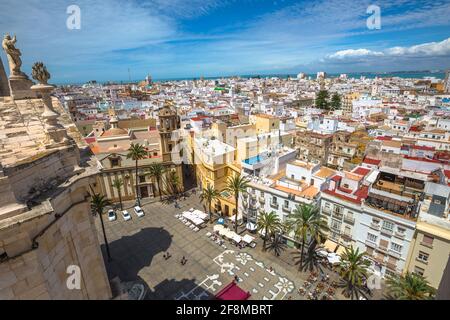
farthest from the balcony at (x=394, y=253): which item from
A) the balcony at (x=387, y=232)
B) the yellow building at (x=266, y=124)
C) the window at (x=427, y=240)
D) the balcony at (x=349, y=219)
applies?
the yellow building at (x=266, y=124)

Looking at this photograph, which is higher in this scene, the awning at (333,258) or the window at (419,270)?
the window at (419,270)

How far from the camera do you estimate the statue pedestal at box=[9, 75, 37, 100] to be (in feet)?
34.5

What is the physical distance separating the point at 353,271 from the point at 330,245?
6.40 metres

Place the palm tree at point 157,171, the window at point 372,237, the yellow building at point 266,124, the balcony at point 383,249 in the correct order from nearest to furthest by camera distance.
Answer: the balcony at point 383,249 → the window at point 372,237 → the palm tree at point 157,171 → the yellow building at point 266,124

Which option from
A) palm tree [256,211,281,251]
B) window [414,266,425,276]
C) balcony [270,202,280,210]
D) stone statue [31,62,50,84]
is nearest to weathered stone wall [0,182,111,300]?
stone statue [31,62,50,84]

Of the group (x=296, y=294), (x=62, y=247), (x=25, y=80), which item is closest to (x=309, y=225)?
(x=296, y=294)

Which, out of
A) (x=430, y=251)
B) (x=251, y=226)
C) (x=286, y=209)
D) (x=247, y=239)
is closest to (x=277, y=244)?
(x=247, y=239)

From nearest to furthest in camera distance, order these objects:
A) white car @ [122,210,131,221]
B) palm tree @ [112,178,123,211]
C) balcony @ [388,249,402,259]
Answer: balcony @ [388,249,402,259] < white car @ [122,210,131,221] < palm tree @ [112,178,123,211]

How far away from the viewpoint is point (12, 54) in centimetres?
1054

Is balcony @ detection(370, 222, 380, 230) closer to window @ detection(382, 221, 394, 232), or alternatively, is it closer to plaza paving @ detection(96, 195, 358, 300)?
window @ detection(382, 221, 394, 232)

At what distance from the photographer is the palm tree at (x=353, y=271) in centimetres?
2353

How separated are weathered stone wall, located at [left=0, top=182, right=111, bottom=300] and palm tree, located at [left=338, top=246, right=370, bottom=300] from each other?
75.3ft

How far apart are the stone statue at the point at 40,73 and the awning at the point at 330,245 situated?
32.0 meters

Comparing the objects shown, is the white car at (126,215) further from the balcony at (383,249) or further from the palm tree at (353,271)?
the balcony at (383,249)
